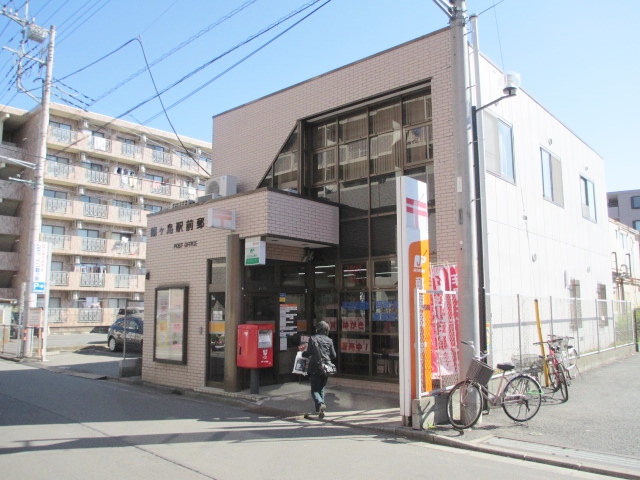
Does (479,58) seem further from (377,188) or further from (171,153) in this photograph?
(171,153)

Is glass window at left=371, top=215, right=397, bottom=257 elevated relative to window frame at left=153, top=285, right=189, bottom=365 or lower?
elevated

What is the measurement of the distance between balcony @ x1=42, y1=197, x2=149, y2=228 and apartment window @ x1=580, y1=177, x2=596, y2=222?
1223 inches

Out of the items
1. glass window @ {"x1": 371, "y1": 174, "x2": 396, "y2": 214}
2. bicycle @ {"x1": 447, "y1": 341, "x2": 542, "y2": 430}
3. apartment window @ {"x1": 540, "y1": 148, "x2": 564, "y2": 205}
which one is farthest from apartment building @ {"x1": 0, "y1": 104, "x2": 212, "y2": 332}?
bicycle @ {"x1": 447, "y1": 341, "x2": 542, "y2": 430}

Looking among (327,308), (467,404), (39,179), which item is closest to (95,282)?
(39,179)

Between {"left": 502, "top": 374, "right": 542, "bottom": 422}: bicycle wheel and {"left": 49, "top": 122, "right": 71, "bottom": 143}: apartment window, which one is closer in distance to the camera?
{"left": 502, "top": 374, "right": 542, "bottom": 422}: bicycle wheel

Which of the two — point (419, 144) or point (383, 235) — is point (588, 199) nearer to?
point (419, 144)

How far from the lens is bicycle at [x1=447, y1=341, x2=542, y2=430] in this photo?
309 inches

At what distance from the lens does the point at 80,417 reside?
9.05 metres

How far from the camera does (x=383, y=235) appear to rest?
11.6 metres

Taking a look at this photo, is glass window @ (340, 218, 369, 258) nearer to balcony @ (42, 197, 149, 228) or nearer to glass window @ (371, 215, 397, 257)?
glass window @ (371, 215, 397, 257)

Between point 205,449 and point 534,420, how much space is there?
5206mm

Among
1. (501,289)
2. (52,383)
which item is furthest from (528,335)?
(52,383)

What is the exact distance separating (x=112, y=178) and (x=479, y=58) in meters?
35.2

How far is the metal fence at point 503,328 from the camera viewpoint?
27.5 feet
